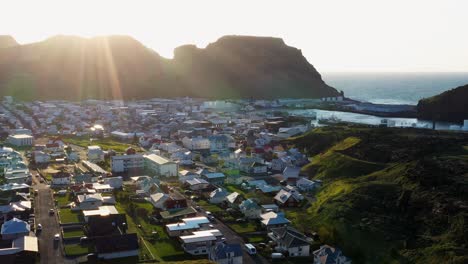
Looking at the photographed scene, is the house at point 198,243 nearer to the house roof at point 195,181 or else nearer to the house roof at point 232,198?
the house roof at point 232,198

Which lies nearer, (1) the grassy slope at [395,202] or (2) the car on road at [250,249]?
(1) the grassy slope at [395,202]

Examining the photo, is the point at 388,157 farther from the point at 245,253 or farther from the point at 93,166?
the point at 93,166

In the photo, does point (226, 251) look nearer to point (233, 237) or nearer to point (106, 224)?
point (233, 237)

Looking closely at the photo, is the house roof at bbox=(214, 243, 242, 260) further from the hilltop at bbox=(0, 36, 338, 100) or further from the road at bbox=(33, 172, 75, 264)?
the hilltop at bbox=(0, 36, 338, 100)

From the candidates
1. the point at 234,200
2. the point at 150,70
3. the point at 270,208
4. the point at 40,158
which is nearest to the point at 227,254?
the point at 270,208

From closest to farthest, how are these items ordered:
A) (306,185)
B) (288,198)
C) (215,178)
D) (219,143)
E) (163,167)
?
(288,198)
(306,185)
(215,178)
(163,167)
(219,143)

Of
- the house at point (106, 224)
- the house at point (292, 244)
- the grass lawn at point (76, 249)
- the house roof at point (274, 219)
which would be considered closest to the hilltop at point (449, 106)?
the house roof at point (274, 219)
